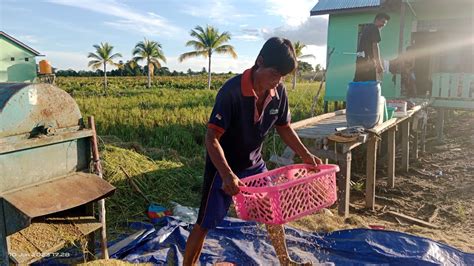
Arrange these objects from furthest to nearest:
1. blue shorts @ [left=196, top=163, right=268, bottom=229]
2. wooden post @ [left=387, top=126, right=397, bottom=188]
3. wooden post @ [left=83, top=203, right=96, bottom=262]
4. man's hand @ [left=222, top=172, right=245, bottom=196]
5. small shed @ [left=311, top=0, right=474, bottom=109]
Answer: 1. small shed @ [left=311, top=0, right=474, bottom=109]
2. wooden post @ [left=387, top=126, right=397, bottom=188]
3. wooden post @ [left=83, top=203, right=96, bottom=262]
4. blue shorts @ [left=196, top=163, right=268, bottom=229]
5. man's hand @ [left=222, top=172, right=245, bottom=196]

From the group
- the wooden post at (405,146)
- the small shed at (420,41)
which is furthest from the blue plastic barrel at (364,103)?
the small shed at (420,41)

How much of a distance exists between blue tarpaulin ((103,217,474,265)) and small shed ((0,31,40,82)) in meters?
1.90

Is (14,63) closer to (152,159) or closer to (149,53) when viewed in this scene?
(152,159)

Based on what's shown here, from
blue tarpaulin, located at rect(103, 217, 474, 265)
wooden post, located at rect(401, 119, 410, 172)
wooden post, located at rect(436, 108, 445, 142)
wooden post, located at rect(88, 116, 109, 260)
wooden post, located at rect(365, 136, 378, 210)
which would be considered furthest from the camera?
wooden post, located at rect(436, 108, 445, 142)

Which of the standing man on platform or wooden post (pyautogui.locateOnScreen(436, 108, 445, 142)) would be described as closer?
the standing man on platform

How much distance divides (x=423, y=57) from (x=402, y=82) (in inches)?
61.2

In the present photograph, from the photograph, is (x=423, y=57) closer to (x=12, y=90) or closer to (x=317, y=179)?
(x=317, y=179)

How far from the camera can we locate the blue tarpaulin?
3.23 meters

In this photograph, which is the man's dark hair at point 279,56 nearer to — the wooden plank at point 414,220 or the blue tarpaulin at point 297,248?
the blue tarpaulin at point 297,248

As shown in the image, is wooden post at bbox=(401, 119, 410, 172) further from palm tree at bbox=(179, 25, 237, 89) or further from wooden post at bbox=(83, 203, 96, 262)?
palm tree at bbox=(179, 25, 237, 89)

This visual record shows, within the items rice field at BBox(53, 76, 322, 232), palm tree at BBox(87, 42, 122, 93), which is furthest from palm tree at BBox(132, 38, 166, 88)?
rice field at BBox(53, 76, 322, 232)

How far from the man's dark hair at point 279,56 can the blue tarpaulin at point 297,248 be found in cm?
184

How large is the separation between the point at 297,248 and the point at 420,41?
28.5ft

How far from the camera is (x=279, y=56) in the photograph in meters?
2.09
